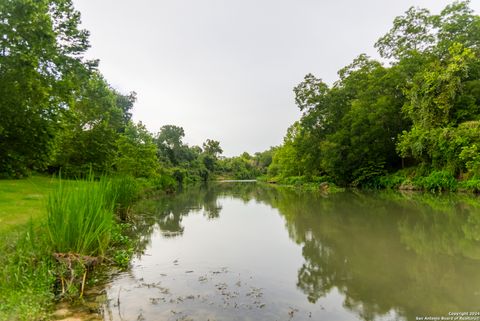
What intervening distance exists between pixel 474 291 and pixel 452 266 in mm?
1175

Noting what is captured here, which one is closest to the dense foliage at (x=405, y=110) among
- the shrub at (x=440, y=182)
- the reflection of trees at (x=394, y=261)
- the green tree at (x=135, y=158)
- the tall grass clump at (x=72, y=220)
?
the shrub at (x=440, y=182)

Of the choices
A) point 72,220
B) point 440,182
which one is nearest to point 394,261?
point 72,220

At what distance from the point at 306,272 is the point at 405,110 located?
2116 cm

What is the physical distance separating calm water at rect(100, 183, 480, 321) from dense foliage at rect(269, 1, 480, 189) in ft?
38.4

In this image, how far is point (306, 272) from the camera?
16.8 ft

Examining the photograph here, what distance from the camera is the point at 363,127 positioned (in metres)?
25.4

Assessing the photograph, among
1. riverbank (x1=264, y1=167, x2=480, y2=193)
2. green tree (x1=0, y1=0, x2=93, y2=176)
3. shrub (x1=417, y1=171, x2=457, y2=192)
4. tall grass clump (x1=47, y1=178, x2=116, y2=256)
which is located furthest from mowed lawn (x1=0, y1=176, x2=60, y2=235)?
shrub (x1=417, y1=171, x2=457, y2=192)

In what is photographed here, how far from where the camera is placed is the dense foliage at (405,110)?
18.9 m

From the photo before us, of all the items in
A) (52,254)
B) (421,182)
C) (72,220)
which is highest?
(421,182)

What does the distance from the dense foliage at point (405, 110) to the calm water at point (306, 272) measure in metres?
11.7

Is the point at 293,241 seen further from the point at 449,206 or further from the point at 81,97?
the point at 81,97

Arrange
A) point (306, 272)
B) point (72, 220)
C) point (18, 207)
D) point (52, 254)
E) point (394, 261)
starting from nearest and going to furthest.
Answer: point (52, 254) < point (72, 220) < point (306, 272) < point (394, 261) < point (18, 207)

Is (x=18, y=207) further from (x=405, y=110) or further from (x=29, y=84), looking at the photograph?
(x=405, y=110)

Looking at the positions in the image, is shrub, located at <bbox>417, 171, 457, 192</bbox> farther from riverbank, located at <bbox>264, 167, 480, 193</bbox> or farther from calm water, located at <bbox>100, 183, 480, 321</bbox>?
calm water, located at <bbox>100, 183, 480, 321</bbox>
